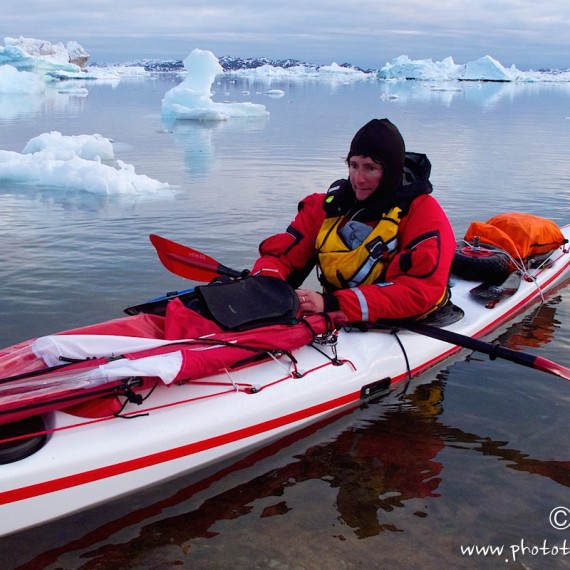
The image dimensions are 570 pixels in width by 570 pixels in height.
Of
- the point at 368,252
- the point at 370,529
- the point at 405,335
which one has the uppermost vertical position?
the point at 368,252

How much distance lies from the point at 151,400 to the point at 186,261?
144 centimetres

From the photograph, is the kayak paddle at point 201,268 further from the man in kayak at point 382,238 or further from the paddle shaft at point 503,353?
the man in kayak at point 382,238

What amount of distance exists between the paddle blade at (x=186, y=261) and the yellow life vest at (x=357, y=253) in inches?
27.6

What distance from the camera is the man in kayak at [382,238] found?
3766 millimetres

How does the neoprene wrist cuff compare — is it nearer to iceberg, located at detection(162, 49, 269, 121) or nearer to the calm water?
the calm water

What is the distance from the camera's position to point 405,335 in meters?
4.22

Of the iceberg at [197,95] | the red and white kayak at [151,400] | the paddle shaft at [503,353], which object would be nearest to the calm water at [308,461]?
the red and white kayak at [151,400]

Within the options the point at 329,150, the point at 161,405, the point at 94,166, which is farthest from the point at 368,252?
the point at 329,150

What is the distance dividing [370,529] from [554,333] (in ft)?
10.3

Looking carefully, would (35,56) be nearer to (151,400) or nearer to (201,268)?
(201,268)

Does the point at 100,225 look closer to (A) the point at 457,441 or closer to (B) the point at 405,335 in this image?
(B) the point at 405,335

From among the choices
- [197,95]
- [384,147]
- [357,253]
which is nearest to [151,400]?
[357,253]

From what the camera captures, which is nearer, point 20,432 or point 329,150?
point 20,432

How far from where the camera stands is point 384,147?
3.69 m
